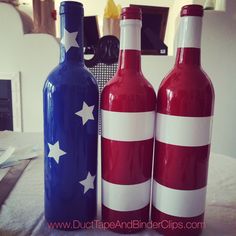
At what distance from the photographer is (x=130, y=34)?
36 cm

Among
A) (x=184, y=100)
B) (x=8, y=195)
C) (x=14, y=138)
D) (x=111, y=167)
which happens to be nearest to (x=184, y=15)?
(x=184, y=100)

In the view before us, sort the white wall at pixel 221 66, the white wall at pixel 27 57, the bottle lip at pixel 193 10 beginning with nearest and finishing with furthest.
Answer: the bottle lip at pixel 193 10 → the white wall at pixel 221 66 → the white wall at pixel 27 57

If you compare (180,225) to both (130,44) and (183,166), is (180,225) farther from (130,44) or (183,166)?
(130,44)

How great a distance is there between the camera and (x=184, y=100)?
0.35 metres

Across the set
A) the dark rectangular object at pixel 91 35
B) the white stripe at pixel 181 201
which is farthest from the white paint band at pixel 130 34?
the dark rectangular object at pixel 91 35

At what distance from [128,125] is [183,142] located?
0.26 feet

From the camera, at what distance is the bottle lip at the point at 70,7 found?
35cm

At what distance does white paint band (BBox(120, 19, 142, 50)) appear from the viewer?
1.17 ft

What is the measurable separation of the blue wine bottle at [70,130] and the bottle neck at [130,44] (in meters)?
0.06

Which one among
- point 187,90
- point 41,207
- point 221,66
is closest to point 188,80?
point 187,90

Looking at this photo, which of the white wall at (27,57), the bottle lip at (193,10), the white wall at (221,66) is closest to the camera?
the bottle lip at (193,10)

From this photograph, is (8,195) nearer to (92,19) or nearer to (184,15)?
(184,15)

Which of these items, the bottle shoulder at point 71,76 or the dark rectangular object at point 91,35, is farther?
the dark rectangular object at point 91,35

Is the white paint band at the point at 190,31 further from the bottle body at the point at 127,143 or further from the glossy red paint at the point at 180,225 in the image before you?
the glossy red paint at the point at 180,225
